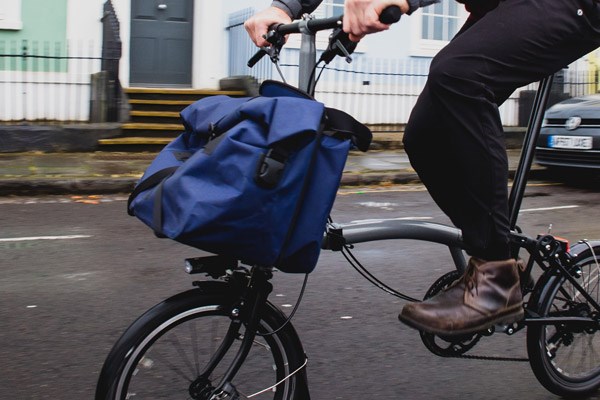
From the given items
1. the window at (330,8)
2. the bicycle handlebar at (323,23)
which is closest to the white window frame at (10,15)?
the window at (330,8)

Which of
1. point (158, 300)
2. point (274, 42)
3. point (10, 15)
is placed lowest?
point (158, 300)

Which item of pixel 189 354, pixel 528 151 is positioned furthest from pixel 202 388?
pixel 528 151

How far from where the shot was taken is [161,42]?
45.8ft

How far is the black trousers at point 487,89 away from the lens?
8.23ft

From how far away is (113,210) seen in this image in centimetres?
819

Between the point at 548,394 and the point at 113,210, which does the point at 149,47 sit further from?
the point at 548,394

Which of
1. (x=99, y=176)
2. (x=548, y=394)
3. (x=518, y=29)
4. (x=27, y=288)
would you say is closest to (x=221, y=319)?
(x=518, y=29)

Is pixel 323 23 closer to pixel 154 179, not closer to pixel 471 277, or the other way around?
pixel 154 179

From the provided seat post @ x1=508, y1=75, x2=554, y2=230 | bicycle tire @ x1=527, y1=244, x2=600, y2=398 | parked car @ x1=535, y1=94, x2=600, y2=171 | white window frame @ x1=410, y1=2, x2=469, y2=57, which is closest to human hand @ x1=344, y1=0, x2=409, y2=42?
seat post @ x1=508, y1=75, x2=554, y2=230

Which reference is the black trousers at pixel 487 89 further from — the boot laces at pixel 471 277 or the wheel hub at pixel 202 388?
the wheel hub at pixel 202 388

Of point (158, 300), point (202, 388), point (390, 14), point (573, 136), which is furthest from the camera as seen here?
point (573, 136)

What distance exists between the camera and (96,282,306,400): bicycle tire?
238 centimetres

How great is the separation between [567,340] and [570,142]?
761 centimetres

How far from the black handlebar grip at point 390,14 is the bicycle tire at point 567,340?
4.25ft
